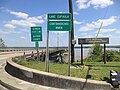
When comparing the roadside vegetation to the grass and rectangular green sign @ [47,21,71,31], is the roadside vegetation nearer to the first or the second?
the grass

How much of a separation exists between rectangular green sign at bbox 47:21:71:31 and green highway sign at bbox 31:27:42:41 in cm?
665

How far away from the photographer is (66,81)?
9.49 meters

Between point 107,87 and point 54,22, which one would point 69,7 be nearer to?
point 54,22

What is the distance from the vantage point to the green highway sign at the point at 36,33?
19073 millimetres

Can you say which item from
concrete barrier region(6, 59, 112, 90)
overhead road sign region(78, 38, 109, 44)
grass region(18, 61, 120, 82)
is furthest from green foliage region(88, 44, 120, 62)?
concrete barrier region(6, 59, 112, 90)

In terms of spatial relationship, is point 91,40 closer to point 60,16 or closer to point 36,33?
point 36,33

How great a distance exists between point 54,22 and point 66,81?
3799 mm

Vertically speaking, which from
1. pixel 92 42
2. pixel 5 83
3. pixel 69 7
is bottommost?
pixel 5 83

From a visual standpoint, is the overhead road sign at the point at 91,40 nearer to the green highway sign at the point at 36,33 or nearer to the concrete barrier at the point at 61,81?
the green highway sign at the point at 36,33

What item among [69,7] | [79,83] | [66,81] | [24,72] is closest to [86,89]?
[79,83]

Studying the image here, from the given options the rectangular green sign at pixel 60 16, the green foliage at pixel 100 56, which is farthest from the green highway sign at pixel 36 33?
the green foliage at pixel 100 56

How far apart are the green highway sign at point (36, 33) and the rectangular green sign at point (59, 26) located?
6.65 m

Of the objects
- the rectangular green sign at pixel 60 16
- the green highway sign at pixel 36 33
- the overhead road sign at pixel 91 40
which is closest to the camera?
the rectangular green sign at pixel 60 16

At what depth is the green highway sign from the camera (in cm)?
1907
